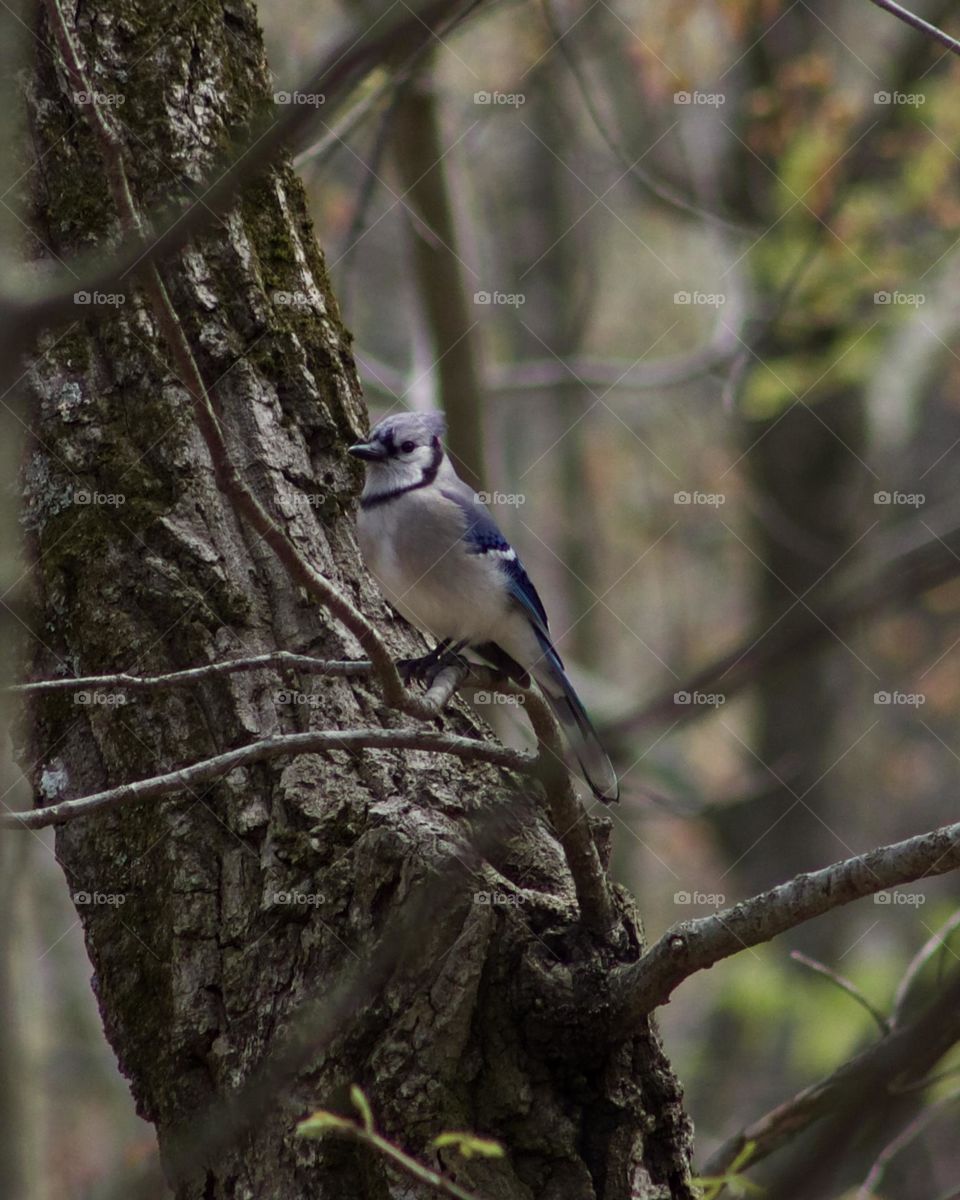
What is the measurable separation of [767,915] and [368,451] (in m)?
1.75

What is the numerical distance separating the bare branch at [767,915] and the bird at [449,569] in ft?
3.52

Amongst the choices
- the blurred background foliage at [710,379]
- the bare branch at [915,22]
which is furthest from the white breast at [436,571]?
the bare branch at [915,22]

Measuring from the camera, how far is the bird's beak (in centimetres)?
340

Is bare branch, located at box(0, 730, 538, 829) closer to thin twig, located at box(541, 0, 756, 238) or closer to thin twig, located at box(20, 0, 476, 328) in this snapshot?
thin twig, located at box(20, 0, 476, 328)

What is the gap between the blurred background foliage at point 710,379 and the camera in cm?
627

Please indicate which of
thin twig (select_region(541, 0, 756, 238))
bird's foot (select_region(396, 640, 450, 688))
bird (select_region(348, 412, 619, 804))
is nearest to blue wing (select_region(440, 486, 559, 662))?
bird (select_region(348, 412, 619, 804))

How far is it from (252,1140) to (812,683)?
702 centimetres

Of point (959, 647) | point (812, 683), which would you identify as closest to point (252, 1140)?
point (812, 683)

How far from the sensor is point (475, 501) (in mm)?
4496

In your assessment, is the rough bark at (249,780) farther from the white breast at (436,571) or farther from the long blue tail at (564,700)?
the long blue tail at (564,700)

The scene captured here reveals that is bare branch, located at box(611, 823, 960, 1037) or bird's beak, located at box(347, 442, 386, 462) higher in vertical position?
bird's beak, located at box(347, 442, 386, 462)

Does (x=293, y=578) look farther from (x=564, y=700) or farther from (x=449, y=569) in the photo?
(x=564, y=700)

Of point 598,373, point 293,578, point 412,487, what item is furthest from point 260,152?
point 598,373

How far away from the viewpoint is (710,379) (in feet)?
30.6
